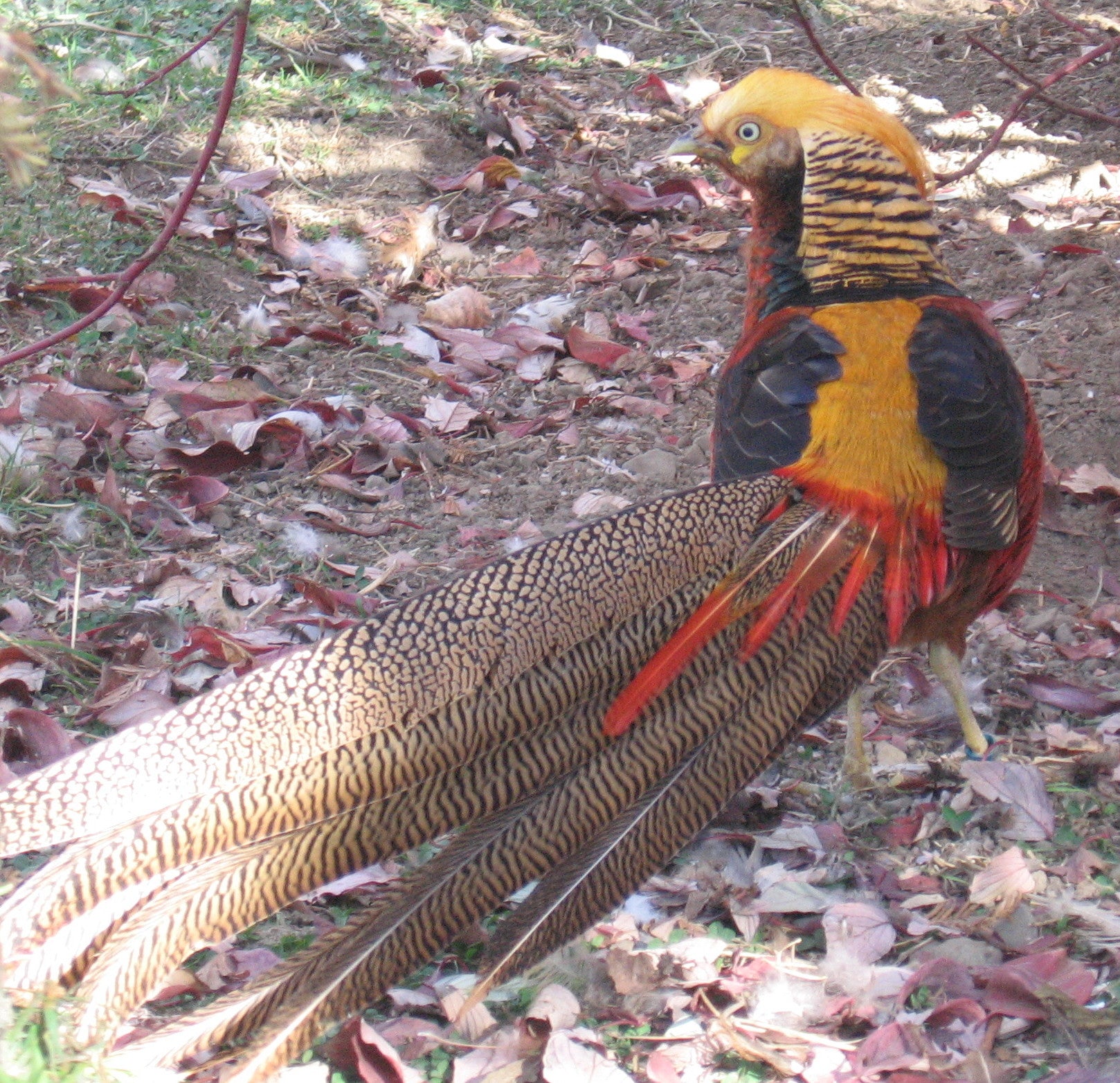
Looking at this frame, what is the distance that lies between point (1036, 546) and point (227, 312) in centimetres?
288

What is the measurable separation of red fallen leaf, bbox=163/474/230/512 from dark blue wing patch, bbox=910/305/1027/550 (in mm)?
2064

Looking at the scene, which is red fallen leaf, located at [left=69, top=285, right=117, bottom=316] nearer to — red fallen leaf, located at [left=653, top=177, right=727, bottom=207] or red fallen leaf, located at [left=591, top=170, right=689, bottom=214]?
red fallen leaf, located at [left=591, top=170, right=689, bottom=214]

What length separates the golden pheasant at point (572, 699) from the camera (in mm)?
1821

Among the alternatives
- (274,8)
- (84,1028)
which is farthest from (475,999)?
(274,8)

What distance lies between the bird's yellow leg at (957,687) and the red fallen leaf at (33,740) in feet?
6.71

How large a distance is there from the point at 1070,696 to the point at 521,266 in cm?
275

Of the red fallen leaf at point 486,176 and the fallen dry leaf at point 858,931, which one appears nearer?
the fallen dry leaf at point 858,931

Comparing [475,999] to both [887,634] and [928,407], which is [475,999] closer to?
[887,634]

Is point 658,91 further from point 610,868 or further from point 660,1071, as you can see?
point 660,1071

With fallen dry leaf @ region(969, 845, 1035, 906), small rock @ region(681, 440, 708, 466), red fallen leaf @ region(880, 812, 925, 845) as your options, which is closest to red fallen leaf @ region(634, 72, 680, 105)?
small rock @ region(681, 440, 708, 466)

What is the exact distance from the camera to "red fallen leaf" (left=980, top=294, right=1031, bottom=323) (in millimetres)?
4793

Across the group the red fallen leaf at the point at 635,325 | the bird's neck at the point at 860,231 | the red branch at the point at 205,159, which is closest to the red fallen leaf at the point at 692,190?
the red fallen leaf at the point at 635,325

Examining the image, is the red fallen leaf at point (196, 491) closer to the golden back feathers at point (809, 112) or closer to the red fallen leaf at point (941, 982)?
the golden back feathers at point (809, 112)

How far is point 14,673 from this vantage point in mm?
2971
